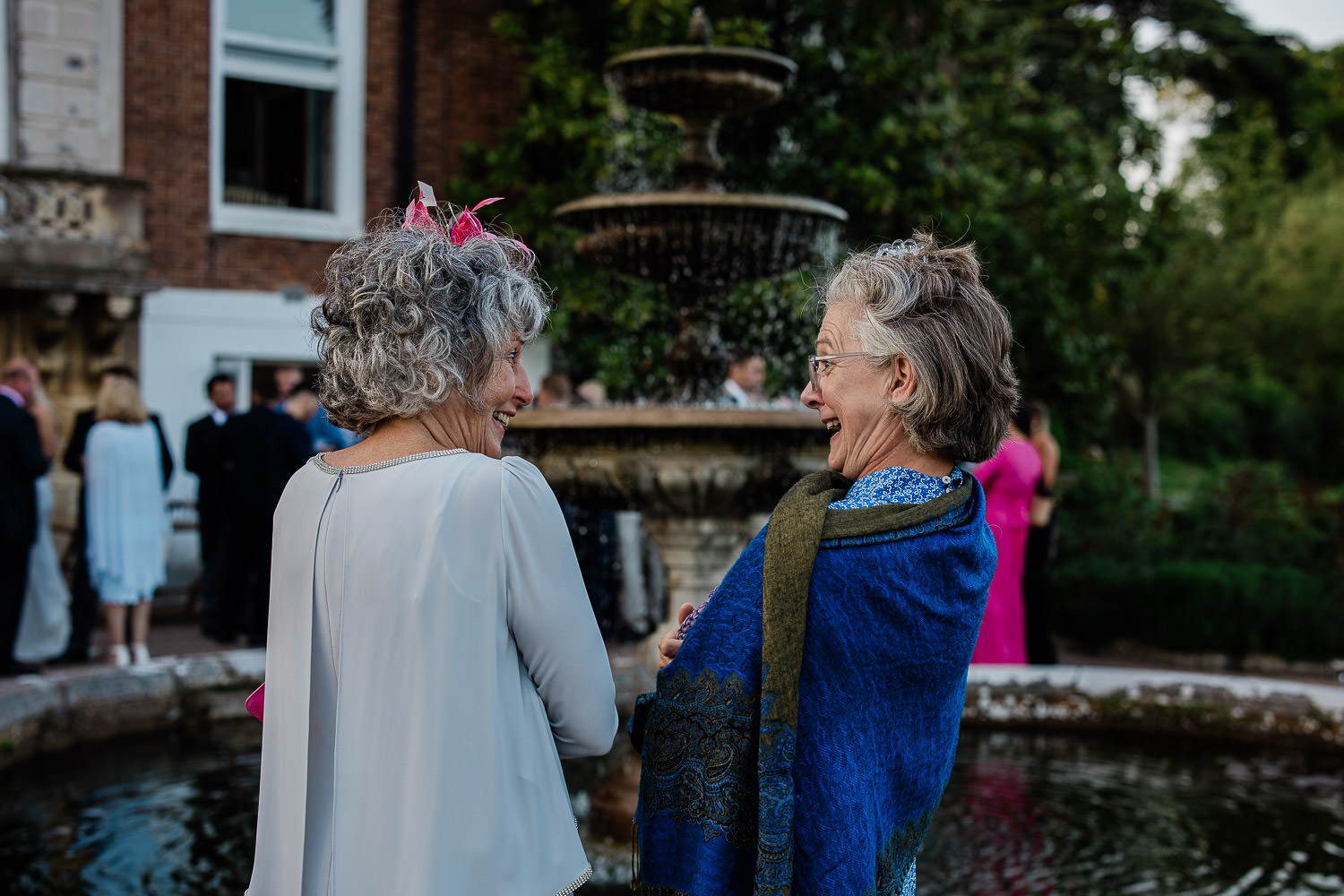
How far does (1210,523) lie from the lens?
33.7 ft

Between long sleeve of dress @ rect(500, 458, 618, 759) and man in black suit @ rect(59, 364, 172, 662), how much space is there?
269 inches

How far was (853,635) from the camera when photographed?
1922 millimetres

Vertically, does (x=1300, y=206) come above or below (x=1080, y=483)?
above

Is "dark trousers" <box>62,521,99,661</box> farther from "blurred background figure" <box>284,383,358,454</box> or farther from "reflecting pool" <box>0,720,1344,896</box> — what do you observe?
"reflecting pool" <box>0,720,1344,896</box>

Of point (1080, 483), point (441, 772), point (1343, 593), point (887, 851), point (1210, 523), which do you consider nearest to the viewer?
point (441, 772)

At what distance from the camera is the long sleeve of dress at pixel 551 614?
1.90 meters

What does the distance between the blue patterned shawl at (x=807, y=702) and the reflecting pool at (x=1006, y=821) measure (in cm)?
236

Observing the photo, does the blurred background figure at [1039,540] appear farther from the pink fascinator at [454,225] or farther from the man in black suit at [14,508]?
the pink fascinator at [454,225]

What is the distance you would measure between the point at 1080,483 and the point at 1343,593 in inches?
126

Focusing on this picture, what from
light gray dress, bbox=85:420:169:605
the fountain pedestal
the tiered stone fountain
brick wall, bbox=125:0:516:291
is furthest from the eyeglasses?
brick wall, bbox=125:0:516:291

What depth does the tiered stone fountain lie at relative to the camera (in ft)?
14.8

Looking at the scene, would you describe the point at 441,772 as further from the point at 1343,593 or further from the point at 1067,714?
the point at 1343,593

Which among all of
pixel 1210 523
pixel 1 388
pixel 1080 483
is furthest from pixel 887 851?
pixel 1080 483

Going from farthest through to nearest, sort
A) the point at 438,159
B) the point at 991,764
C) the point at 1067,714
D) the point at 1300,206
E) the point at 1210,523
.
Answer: the point at 1300,206
the point at 438,159
the point at 1210,523
the point at 1067,714
the point at 991,764
